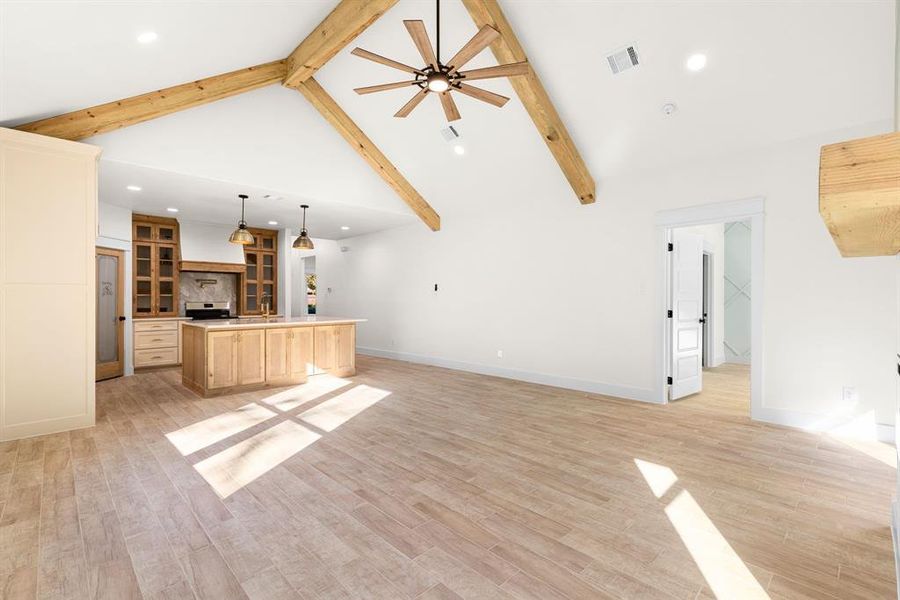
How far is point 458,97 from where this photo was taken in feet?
17.4

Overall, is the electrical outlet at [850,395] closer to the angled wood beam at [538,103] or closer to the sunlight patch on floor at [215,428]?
the angled wood beam at [538,103]

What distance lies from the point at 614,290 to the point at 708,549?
12.3ft

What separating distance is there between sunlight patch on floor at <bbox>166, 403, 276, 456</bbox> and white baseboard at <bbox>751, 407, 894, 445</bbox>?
5.25m

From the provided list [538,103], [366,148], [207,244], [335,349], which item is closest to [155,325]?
[207,244]

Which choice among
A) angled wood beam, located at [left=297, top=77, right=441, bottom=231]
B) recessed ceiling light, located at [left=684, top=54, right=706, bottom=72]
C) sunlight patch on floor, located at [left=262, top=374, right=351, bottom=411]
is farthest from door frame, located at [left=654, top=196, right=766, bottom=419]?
sunlight patch on floor, located at [left=262, top=374, right=351, bottom=411]

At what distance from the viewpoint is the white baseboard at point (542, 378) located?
538cm

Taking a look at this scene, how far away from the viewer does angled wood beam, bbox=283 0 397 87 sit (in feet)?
13.4

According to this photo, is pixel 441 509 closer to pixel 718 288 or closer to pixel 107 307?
pixel 107 307

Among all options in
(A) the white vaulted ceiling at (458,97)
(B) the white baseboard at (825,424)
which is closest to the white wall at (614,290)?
(B) the white baseboard at (825,424)

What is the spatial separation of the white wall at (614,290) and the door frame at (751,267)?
0.22 ft

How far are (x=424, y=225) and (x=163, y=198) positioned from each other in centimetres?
429

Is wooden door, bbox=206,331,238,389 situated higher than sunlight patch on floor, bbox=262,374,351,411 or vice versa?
wooden door, bbox=206,331,238,389

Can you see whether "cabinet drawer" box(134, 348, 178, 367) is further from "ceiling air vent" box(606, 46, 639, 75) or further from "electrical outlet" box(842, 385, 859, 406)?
"electrical outlet" box(842, 385, 859, 406)

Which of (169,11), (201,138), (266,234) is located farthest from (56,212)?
(266,234)
